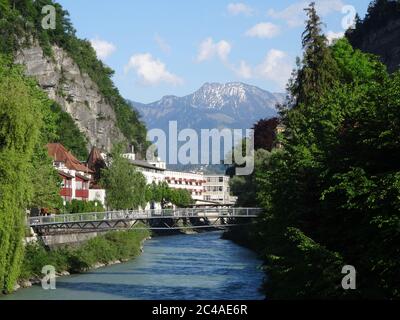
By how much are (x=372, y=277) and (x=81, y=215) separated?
1456 inches

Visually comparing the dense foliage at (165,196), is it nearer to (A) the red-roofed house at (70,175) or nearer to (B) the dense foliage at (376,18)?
(A) the red-roofed house at (70,175)

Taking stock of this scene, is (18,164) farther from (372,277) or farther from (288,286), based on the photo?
(372,277)

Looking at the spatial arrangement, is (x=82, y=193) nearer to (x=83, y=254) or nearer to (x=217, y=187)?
(x=83, y=254)

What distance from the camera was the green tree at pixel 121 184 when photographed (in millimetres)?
82188

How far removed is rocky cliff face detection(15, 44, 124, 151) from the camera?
11156cm

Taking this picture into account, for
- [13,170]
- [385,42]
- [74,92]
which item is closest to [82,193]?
[74,92]

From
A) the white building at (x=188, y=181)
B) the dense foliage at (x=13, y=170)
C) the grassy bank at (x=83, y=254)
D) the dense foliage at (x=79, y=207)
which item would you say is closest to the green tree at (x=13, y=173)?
the dense foliage at (x=13, y=170)

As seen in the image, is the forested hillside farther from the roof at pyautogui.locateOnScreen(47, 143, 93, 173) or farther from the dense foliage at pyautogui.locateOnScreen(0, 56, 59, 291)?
the dense foliage at pyautogui.locateOnScreen(0, 56, 59, 291)

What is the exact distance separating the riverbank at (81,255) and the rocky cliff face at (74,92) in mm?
54331

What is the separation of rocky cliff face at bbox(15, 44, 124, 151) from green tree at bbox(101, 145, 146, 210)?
33.0 metres

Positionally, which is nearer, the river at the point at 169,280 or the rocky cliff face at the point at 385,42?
the river at the point at 169,280

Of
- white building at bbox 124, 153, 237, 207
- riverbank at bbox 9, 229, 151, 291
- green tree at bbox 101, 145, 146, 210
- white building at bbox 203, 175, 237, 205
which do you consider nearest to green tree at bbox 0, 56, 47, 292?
riverbank at bbox 9, 229, 151, 291

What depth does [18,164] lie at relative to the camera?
108 feet

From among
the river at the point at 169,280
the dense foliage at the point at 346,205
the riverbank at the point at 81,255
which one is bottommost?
the river at the point at 169,280
